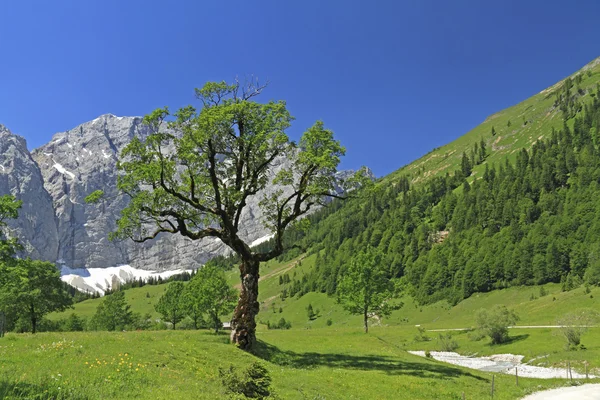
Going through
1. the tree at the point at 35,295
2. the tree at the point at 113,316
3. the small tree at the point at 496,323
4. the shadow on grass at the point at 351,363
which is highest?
the tree at the point at 35,295

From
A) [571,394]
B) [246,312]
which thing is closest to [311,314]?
[246,312]

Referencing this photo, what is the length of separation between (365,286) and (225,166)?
145 feet

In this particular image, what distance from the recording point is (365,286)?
7356 cm

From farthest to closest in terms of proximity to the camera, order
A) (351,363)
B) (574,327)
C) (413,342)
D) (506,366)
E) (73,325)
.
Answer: (73,325) < (413,342) < (574,327) < (506,366) < (351,363)

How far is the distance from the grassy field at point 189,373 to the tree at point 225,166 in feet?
24.5

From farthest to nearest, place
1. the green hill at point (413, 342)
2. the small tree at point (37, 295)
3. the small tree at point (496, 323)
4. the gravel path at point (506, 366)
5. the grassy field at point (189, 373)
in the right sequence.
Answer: the small tree at point (496, 323) → the small tree at point (37, 295) → the gravel path at point (506, 366) → the green hill at point (413, 342) → the grassy field at point (189, 373)

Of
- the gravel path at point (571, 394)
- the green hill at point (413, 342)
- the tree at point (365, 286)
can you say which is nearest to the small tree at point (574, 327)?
the green hill at point (413, 342)

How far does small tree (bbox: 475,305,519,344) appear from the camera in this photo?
78.2 metres

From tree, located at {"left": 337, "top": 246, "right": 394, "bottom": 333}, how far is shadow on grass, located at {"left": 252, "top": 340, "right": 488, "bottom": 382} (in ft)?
111

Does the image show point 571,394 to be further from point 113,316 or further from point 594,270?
point 594,270

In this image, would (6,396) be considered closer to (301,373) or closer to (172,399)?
(172,399)

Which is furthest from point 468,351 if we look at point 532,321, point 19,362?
point 19,362

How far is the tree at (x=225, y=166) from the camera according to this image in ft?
112

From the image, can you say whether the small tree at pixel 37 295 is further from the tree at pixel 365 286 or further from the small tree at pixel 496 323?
the small tree at pixel 496 323
